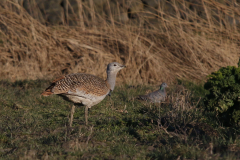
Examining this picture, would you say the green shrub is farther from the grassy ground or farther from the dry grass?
the dry grass

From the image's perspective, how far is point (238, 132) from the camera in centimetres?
455

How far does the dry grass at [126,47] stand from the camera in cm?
902

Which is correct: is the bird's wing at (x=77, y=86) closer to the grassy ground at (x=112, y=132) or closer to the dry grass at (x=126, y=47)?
the grassy ground at (x=112, y=132)

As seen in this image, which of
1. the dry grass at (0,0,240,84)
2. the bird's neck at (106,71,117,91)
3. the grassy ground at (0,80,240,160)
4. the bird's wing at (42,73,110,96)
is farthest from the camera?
the dry grass at (0,0,240,84)

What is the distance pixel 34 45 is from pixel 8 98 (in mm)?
3045

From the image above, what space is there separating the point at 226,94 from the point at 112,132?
163cm

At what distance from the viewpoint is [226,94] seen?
14.6 feet

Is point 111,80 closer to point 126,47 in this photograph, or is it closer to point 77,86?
point 77,86

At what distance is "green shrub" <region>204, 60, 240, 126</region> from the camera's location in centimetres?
443

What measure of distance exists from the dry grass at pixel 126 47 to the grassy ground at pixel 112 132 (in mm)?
2369

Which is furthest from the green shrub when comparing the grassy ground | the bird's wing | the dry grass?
the dry grass

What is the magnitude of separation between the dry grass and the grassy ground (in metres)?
2.37

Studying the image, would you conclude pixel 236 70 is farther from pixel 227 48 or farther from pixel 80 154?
pixel 227 48

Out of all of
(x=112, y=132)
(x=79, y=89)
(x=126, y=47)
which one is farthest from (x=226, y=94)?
(x=126, y=47)
